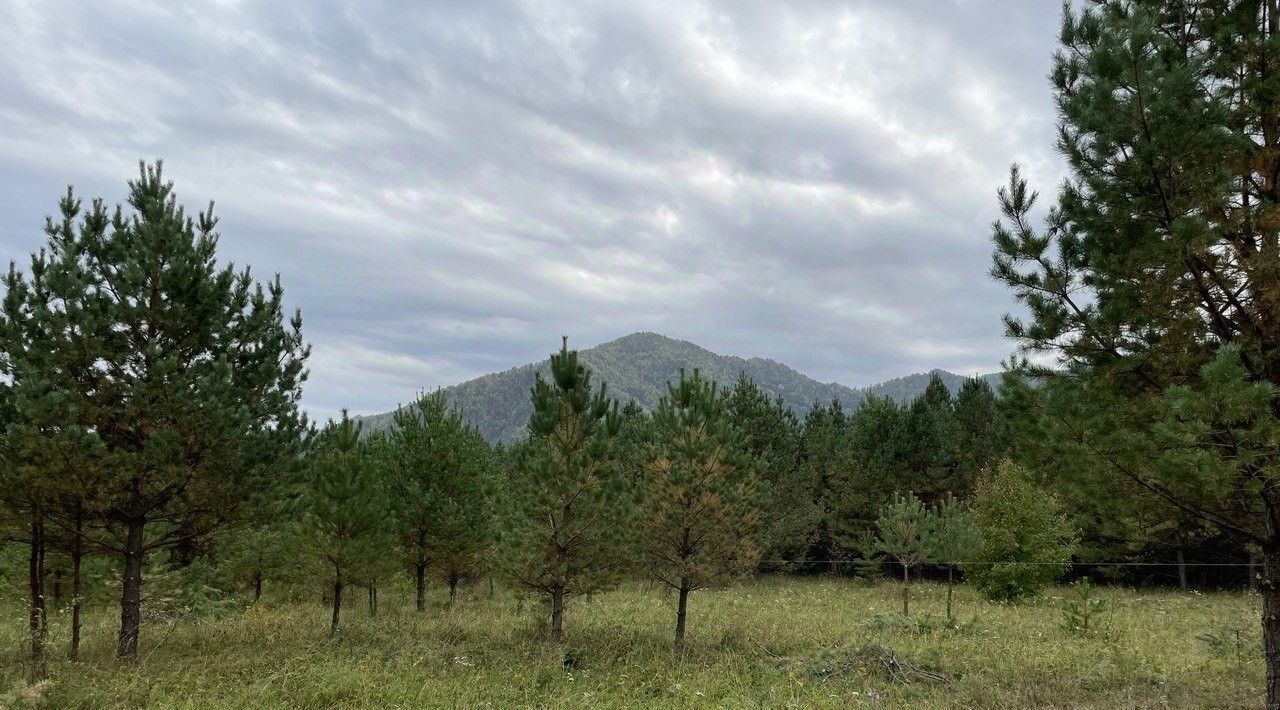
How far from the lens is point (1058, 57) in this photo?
880 cm

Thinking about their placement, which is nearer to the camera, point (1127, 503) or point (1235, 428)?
point (1235, 428)

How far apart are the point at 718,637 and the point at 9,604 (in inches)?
1037

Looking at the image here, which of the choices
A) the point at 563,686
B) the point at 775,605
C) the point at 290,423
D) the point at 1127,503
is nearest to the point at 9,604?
the point at 290,423

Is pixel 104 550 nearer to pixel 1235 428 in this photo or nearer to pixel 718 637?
pixel 718 637

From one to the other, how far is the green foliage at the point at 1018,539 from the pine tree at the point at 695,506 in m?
15.7

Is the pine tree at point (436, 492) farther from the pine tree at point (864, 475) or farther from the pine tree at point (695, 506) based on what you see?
the pine tree at point (864, 475)

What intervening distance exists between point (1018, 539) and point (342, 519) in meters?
26.0

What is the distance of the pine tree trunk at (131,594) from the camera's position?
12.5 meters

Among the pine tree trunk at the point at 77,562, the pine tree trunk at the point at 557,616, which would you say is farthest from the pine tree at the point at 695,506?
the pine tree trunk at the point at 77,562

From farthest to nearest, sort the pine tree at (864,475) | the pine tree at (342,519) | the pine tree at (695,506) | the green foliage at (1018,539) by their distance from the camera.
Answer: the pine tree at (864,475)
the green foliage at (1018,539)
the pine tree at (342,519)
the pine tree at (695,506)

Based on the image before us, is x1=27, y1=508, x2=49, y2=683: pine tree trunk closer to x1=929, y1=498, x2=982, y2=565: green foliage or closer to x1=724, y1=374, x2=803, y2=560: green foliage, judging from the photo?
x1=929, y1=498, x2=982, y2=565: green foliage

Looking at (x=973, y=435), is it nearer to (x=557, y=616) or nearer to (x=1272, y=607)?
(x=557, y=616)

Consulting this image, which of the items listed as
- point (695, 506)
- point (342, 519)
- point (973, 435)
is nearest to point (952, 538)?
point (695, 506)

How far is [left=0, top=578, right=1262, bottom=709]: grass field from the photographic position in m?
10.7
